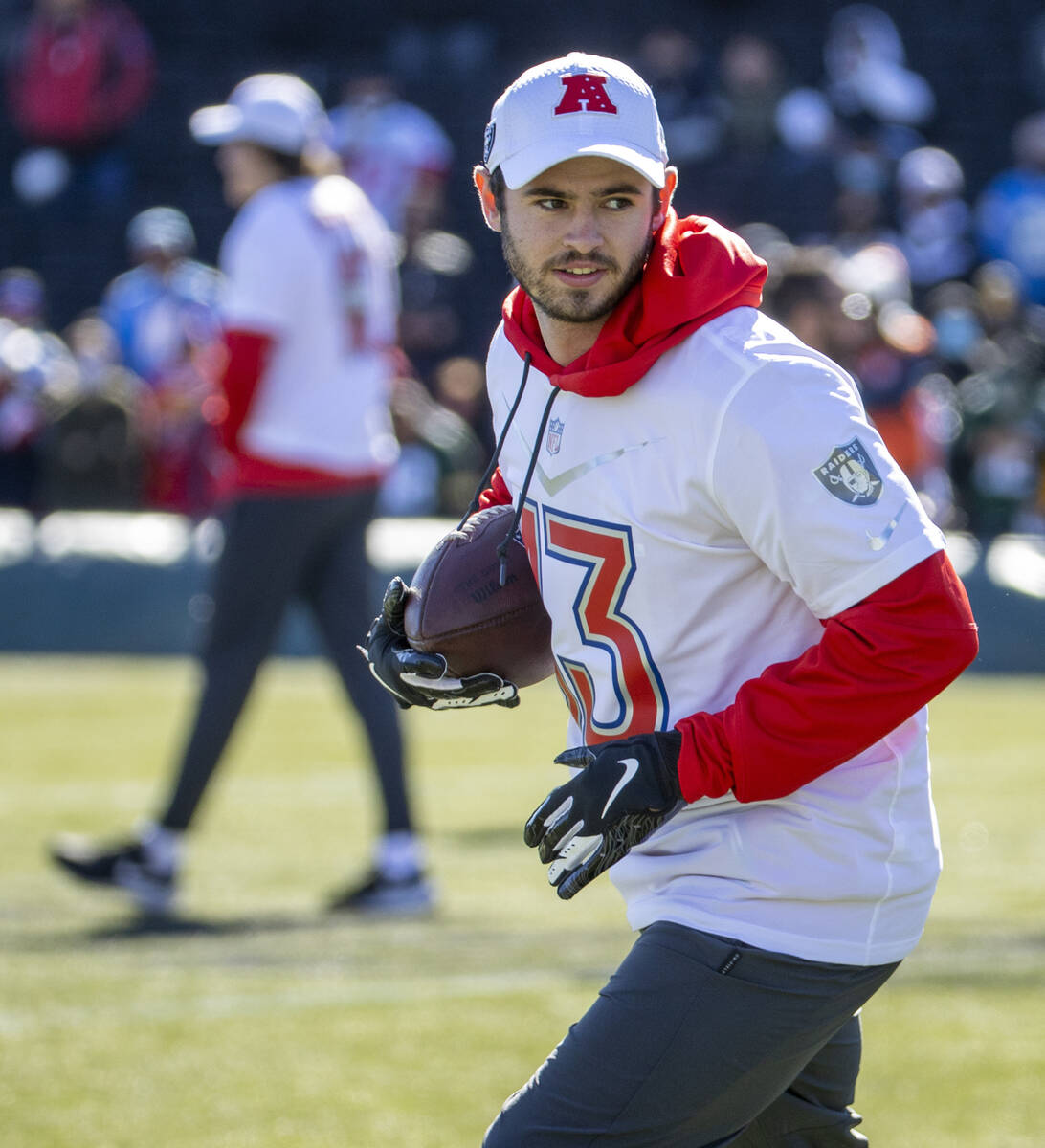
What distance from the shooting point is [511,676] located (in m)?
3.07

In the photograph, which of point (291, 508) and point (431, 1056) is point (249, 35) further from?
point (431, 1056)

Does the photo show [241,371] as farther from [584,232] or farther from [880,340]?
[880,340]

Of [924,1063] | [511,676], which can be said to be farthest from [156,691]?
[511,676]

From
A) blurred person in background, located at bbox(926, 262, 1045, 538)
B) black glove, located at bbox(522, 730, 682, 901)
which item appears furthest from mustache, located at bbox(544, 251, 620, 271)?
blurred person in background, located at bbox(926, 262, 1045, 538)

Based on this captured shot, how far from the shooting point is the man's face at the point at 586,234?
2.62m

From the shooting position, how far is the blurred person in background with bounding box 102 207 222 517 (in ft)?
44.0

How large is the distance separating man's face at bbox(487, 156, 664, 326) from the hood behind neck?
0.03 m

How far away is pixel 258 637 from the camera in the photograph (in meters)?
5.74

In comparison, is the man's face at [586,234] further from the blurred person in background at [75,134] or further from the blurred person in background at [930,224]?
the blurred person in background at [75,134]

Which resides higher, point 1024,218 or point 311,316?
point 311,316

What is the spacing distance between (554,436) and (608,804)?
0.57m

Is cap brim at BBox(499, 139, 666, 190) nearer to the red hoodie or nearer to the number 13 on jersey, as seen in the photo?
the red hoodie

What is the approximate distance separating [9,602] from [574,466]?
9.72m

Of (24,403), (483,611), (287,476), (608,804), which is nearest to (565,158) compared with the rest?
(483,611)
